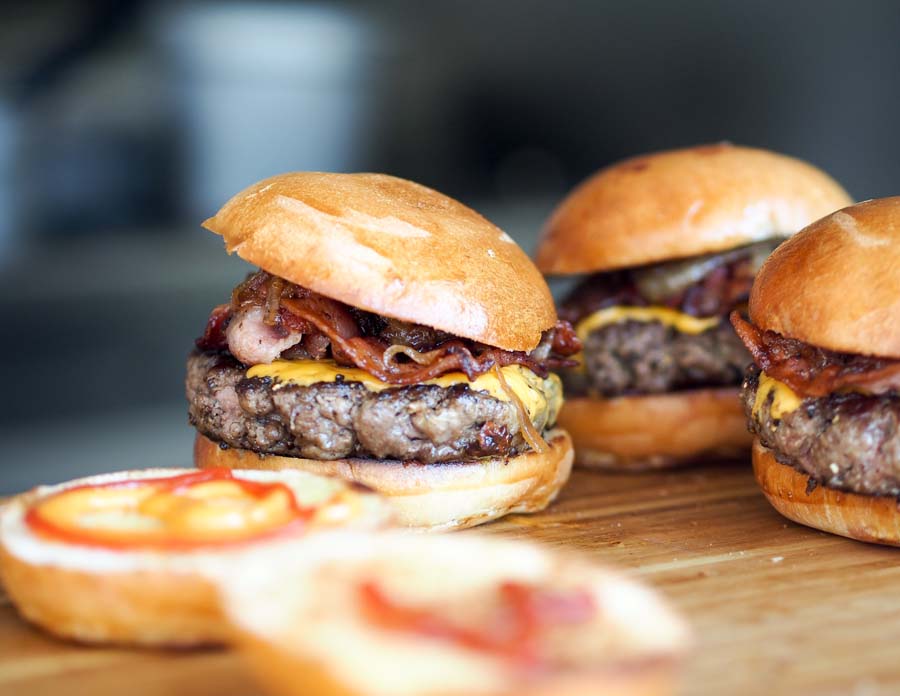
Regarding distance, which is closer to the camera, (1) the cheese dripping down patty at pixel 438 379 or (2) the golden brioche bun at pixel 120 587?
(2) the golden brioche bun at pixel 120 587

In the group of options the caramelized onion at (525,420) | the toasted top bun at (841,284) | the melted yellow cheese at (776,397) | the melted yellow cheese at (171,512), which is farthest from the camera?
the caramelized onion at (525,420)

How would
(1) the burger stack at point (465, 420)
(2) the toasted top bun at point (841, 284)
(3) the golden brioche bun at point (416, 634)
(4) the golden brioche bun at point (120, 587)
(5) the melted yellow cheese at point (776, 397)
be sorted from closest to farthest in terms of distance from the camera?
(3) the golden brioche bun at point (416, 634), (1) the burger stack at point (465, 420), (4) the golden brioche bun at point (120, 587), (2) the toasted top bun at point (841, 284), (5) the melted yellow cheese at point (776, 397)

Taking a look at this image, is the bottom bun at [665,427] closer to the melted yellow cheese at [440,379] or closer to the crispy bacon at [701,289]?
the crispy bacon at [701,289]

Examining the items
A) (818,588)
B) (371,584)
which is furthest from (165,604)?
(818,588)

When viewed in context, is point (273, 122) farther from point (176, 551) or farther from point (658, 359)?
point (176, 551)

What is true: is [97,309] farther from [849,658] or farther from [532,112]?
[849,658]

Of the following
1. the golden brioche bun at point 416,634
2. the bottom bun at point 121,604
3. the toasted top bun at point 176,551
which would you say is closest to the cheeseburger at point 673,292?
the toasted top bun at point 176,551
